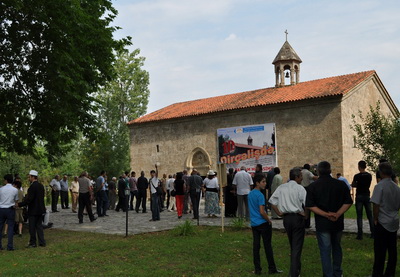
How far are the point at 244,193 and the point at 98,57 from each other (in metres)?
6.60

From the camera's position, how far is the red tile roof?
27.1 meters

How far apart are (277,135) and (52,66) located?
59.0 feet

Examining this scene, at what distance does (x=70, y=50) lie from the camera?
1252 centimetres

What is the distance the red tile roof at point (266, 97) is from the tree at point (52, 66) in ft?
48.4

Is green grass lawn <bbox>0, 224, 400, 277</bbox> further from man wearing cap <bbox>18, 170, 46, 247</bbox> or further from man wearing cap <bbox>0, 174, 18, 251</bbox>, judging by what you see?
man wearing cap <bbox>0, 174, 18, 251</bbox>

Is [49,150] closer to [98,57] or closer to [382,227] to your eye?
[98,57]

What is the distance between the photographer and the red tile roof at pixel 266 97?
2711 cm

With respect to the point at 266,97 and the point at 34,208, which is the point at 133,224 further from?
the point at 266,97

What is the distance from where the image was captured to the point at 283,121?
2783 centimetres

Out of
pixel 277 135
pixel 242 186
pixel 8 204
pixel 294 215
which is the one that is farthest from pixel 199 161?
pixel 294 215

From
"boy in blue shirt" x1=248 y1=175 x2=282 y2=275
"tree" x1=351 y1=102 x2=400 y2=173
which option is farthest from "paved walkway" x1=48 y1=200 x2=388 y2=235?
"tree" x1=351 y1=102 x2=400 y2=173

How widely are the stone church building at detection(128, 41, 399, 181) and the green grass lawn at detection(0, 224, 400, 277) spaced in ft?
51.7

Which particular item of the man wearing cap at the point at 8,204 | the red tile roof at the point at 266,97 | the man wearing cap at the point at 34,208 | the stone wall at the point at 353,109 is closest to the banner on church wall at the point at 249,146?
the red tile roof at the point at 266,97

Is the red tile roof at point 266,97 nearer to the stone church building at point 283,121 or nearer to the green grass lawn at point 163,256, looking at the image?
the stone church building at point 283,121
